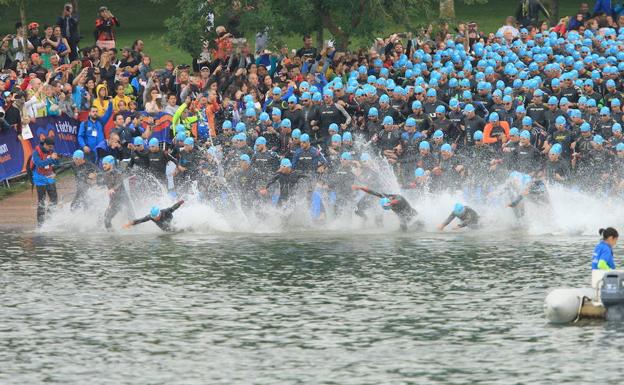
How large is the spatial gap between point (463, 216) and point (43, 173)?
9.05m

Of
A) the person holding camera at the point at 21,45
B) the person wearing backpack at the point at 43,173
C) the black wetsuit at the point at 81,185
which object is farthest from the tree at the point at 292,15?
the person wearing backpack at the point at 43,173

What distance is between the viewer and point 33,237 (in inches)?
1253

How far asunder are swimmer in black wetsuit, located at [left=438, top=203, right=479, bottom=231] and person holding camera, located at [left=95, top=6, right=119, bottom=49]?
566 inches

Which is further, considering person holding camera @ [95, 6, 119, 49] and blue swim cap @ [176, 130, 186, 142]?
person holding camera @ [95, 6, 119, 49]

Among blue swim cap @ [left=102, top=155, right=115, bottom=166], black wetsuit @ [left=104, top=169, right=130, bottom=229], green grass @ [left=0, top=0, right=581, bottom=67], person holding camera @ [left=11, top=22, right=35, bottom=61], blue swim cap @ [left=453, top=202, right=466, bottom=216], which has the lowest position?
blue swim cap @ [left=453, top=202, right=466, bottom=216]

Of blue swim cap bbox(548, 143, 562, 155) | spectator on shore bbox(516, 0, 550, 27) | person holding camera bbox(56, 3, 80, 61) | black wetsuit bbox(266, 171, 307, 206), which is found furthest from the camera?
spectator on shore bbox(516, 0, 550, 27)

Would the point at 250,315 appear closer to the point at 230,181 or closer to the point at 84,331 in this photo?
the point at 84,331

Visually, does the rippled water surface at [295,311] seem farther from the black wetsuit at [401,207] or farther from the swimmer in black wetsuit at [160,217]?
the black wetsuit at [401,207]

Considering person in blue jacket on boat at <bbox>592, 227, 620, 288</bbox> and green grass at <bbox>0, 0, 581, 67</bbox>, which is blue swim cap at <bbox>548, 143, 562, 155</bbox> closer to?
person in blue jacket on boat at <bbox>592, 227, 620, 288</bbox>

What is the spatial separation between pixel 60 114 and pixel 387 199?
381 inches

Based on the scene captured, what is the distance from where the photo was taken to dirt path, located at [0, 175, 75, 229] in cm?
3353

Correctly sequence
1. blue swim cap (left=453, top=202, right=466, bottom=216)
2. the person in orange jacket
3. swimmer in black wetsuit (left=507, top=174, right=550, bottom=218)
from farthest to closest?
the person in orange jacket < swimmer in black wetsuit (left=507, top=174, right=550, bottom=218) < blue swim cap (left=453, top=202, right=466, bottom=216)

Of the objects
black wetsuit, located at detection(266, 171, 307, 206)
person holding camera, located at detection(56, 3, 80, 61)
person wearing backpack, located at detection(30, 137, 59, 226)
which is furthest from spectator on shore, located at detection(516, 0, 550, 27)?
person wearing backpack, located at detection(30, 137, 59, 226)

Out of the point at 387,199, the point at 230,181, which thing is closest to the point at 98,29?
the point at 230,181
